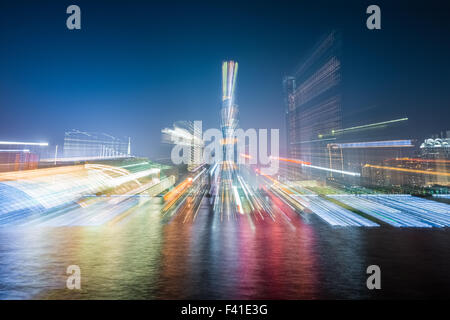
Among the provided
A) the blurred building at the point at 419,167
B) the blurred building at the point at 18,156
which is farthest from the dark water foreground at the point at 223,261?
the blurred building at the point at 419,167

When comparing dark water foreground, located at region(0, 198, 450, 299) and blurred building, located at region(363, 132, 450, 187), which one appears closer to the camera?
dark water foreground, located at region(0, 198, 450, 299)

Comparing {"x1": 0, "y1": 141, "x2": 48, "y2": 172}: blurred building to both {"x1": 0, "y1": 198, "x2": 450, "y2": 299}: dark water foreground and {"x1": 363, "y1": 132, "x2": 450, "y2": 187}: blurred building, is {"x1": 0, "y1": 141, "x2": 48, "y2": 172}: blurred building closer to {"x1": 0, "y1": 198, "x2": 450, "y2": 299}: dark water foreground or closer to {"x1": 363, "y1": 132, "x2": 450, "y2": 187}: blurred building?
{"x1": 0, "y1": 198, "x2": 450, "y2": 299}: dark water foreground

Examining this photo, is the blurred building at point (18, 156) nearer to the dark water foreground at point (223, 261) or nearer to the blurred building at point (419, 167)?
the dark water foreground at point (223, 261)

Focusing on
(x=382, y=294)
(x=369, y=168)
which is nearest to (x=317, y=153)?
(x=369, y=168)

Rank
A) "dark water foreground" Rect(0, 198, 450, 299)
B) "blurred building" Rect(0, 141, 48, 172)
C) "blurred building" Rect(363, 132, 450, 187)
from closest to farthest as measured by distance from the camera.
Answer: "dark water foreground" Rect(0, 198, 450, 299) < "blurred building" Rect(0, 141, 48, 172) < "blurred building" Rect(363, 132, 450, 187)

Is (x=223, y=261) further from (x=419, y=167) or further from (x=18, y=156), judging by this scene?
(x=419, y=167)

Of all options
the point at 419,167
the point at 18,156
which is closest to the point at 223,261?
the point at 18,156

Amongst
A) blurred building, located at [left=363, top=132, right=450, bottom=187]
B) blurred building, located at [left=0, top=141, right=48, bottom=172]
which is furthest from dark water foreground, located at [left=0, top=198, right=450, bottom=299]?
blurred building, located at [left=363, top=132, right=450, bottom=187]
